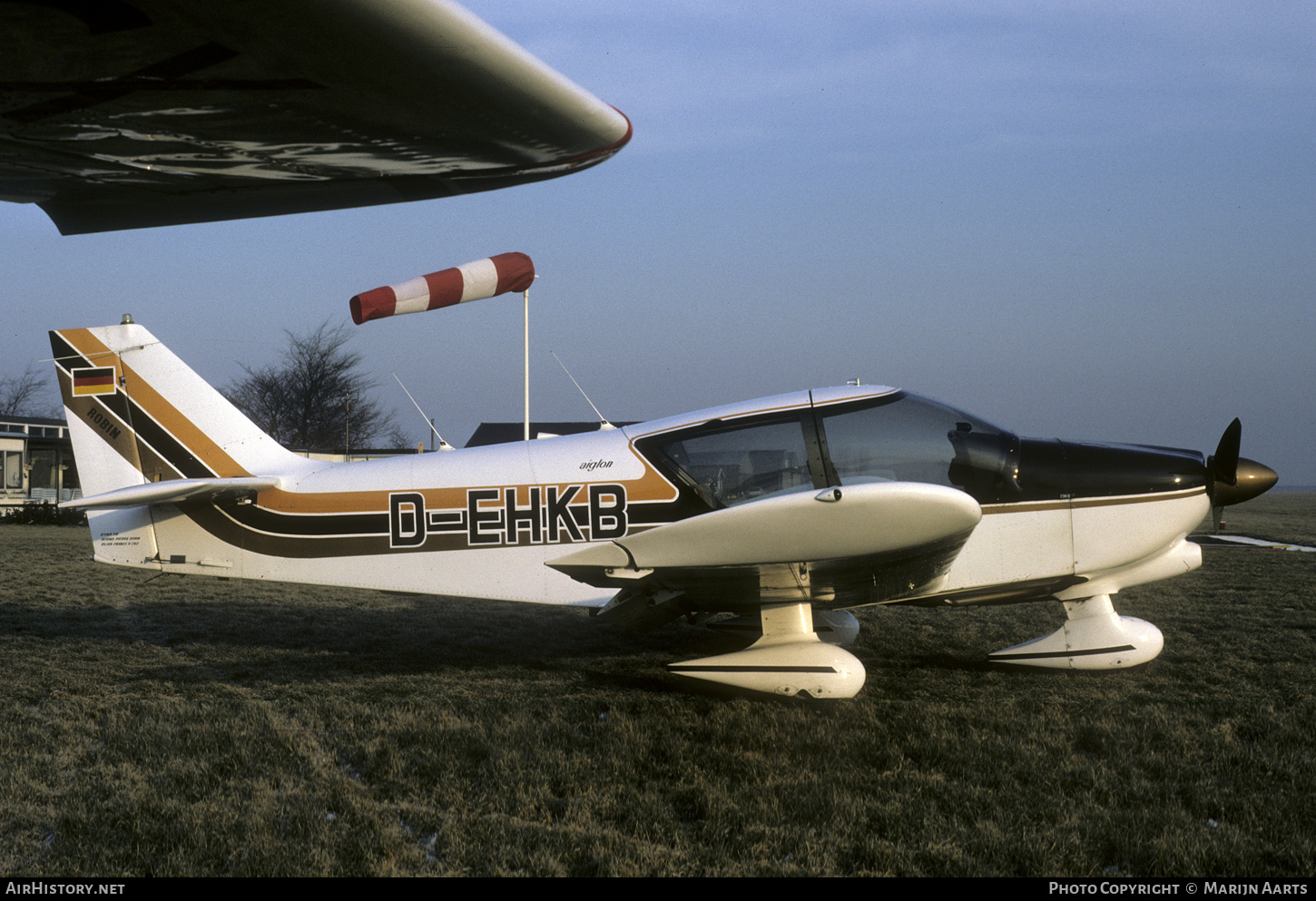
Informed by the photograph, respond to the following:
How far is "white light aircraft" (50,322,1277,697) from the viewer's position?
476cm

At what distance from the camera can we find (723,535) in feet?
12.8

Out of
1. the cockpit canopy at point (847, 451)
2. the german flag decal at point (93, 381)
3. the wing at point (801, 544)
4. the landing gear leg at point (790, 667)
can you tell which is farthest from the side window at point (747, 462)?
the german flag decal at point (93, 381)

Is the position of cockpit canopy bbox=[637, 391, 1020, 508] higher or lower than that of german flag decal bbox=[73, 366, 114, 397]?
lower

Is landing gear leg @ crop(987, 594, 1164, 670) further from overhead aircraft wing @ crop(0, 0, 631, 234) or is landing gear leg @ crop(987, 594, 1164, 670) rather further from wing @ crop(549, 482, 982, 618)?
overhead aircraft wing @ crop(0, 0, 631, 234)

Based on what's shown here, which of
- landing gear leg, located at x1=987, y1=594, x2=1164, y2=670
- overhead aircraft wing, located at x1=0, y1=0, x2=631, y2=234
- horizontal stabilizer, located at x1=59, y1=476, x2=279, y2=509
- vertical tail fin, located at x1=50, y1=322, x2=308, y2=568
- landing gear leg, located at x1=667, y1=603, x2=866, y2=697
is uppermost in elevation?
overhead aircraft wing, located at x1=0, y1=0, x2=631, y2=234

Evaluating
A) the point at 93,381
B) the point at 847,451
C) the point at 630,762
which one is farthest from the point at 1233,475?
the point at 93,381

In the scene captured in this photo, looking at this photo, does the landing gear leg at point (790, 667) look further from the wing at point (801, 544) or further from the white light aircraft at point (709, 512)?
the wing at point (801, 544)

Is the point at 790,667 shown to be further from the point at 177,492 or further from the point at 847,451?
the point at 177,492

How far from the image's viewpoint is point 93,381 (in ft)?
19.5

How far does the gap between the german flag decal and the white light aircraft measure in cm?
2

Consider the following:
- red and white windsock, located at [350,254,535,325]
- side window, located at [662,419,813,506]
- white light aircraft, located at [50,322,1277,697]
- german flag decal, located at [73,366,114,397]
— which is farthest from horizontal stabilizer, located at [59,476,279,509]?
side window, located at [662,419,813,506]

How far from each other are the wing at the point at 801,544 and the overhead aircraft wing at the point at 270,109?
7.84 ft

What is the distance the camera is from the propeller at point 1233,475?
5.11 metres

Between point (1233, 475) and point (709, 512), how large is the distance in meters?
3.29
